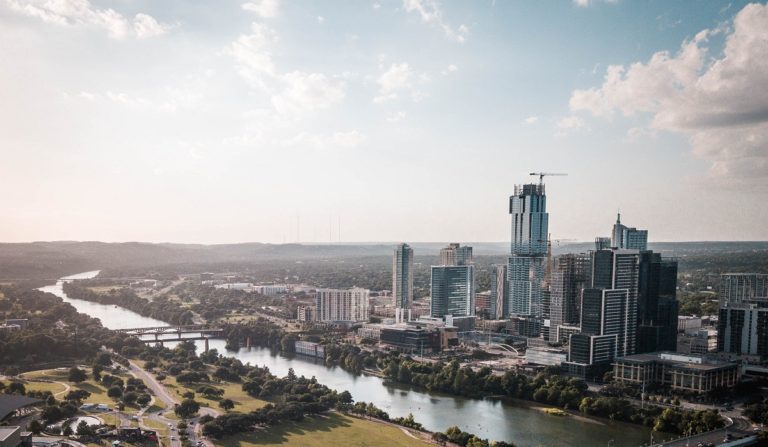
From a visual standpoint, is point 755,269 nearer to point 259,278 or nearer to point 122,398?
point 122,398

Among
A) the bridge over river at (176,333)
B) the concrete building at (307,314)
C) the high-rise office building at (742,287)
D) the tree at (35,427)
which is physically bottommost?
the bridge over river at (176,333)

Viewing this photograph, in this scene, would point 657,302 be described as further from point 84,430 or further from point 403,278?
point 84,430

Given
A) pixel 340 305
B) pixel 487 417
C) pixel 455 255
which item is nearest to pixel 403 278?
pixel 455 255

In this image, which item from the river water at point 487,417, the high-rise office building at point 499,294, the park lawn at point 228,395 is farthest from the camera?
the high-rise office building at point 499,294

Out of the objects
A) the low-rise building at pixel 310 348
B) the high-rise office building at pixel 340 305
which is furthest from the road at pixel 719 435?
the high-rise office building at pixel 340 305

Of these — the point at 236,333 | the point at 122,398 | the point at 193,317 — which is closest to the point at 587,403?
the point at 122,398

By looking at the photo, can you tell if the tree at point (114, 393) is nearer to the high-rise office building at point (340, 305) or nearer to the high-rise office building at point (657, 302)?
the high-rise office building at point (657, 302)
